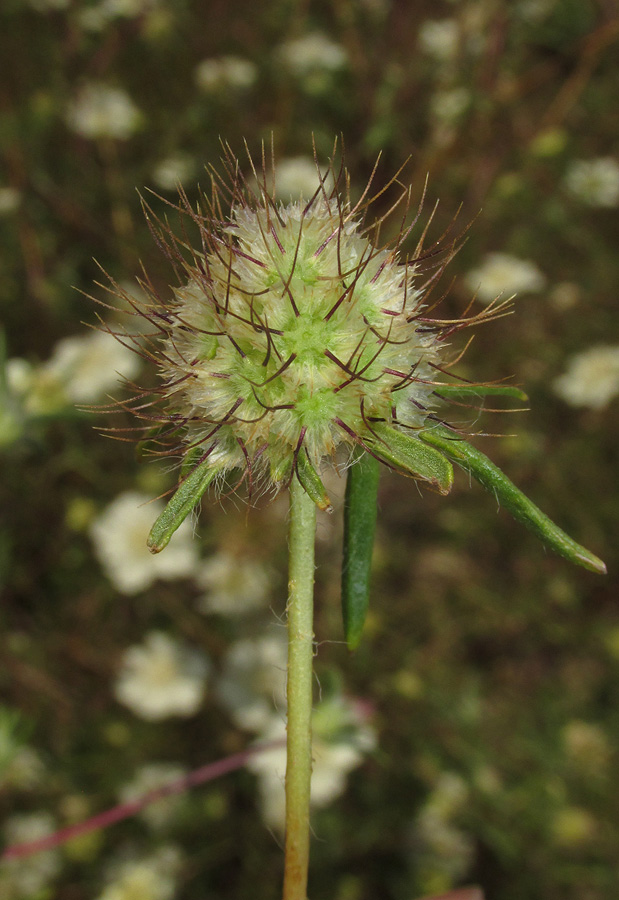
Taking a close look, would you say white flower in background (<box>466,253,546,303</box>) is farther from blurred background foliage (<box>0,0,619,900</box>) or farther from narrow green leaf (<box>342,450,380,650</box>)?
narrow green leaf (<box>342,450,380,650</box>)

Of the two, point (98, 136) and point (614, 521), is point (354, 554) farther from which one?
point (98, 136)

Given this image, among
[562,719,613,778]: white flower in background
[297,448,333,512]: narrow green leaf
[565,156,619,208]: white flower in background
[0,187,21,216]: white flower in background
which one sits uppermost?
[565,156,619,208]: white flower in background

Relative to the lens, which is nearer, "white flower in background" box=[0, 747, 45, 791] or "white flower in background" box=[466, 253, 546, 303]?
"white flower in background" box=[0, 747, 45, 791]

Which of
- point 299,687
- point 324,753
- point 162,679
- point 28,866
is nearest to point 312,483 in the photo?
point 299,687

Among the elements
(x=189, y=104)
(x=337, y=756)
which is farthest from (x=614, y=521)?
(x=189, y=104)

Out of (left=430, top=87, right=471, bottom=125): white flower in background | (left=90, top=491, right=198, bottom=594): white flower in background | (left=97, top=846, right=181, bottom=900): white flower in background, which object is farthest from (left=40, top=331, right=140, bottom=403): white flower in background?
(left=430, top=87, right=471, bottom=125): white flower in background

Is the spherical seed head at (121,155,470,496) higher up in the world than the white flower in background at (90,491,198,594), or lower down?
lower down
